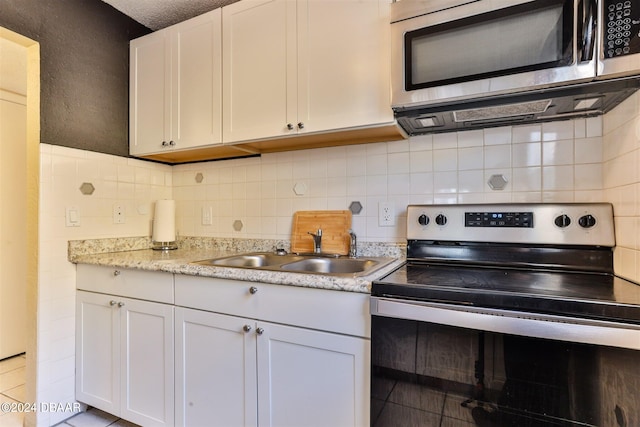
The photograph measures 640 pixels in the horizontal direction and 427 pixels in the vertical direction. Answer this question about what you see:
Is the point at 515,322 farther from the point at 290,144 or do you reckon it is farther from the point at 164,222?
the point at 164,222

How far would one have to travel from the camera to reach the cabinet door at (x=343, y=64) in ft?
4.39

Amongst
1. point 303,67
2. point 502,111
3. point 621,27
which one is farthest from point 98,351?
point 621,27

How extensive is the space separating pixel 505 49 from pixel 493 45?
4 cm

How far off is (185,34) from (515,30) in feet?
5.47

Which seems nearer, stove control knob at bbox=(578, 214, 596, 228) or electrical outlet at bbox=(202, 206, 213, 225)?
stove control knob at bbox=(578, 214, 596, 228)

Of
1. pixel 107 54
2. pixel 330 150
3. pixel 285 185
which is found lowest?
pixel 285 185

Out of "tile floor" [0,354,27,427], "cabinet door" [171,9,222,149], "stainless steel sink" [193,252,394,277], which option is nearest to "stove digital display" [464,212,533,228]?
"stainless steel sink" [193,252,394,277]

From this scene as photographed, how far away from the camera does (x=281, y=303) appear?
3.89 feet

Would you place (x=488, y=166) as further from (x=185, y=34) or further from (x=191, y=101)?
(x=185, y=34)

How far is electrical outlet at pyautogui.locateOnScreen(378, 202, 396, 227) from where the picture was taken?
162 cm

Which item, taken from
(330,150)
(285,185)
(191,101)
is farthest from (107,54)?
(330,150)

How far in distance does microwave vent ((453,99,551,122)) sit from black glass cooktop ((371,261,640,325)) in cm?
62

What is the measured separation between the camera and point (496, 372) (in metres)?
0.87

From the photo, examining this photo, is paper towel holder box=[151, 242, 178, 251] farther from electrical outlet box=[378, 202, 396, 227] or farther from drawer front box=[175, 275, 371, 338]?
electrical outlet box=[378, 202, 396, 227]
